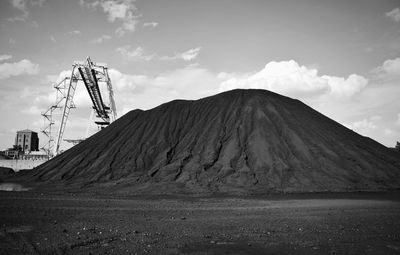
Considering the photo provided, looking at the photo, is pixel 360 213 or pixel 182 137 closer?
pixel 360 213

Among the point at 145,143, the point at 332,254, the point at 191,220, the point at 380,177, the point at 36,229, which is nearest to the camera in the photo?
the point at 332,254

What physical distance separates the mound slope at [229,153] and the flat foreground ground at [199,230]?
9.07 meters

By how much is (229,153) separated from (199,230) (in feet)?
59.5

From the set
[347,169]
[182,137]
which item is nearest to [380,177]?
[347,169]

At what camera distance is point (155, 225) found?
10.6 metres

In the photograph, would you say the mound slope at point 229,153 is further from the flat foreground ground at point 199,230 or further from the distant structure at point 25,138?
the distant structure at point 25,138

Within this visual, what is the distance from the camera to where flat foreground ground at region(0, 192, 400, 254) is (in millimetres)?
7641

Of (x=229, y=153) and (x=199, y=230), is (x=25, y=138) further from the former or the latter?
(x=199, y=230)

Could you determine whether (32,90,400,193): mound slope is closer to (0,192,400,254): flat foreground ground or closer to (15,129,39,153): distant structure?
(0,192,400,254): flat foreground ground

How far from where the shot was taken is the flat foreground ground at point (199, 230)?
7.64 m

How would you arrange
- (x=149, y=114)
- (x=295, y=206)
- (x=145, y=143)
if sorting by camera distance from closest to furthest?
(x=295, y=206) < (x=145, y=143) < (x=149, y=114)

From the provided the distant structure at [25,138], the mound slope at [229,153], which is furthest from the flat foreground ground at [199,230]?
the distant structure at [25,138]

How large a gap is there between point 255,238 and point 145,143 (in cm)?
2508

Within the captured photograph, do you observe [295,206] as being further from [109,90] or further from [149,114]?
[109,90]
